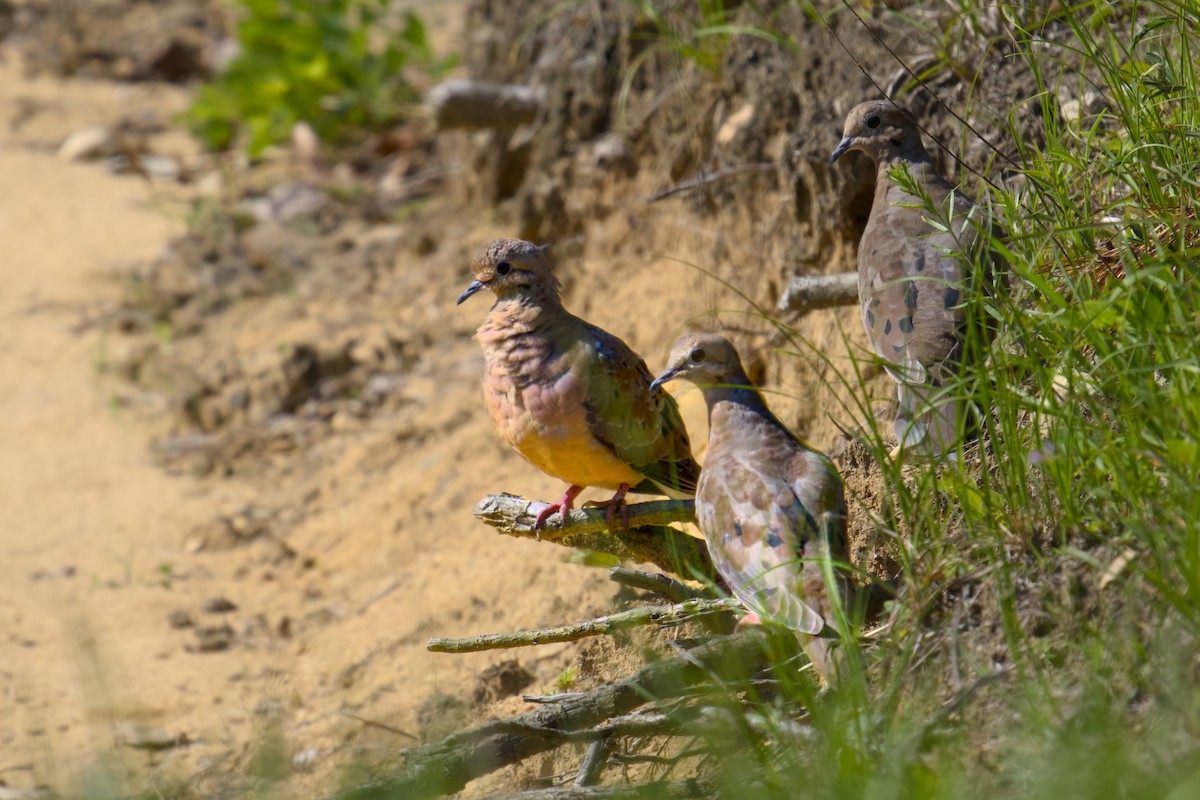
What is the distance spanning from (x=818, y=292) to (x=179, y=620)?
345 centimetres

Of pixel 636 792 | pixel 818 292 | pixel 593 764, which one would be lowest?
pixel 593 764

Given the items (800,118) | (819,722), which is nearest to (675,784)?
(819,722)

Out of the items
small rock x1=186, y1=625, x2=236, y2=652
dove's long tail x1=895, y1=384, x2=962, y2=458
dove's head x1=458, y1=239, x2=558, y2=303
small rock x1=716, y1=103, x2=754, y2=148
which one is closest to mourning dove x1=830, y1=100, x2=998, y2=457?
dove's long tail x1=895, y1=384, x2=962, y2=458

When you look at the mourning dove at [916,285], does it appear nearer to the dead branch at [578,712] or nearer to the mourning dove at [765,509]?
the mourning dove at [765,509]

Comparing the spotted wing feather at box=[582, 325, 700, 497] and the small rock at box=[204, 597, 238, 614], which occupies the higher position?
the spotted wing feather at box=[582, 325, 700, 497]

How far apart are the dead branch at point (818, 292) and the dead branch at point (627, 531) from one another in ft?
2.54

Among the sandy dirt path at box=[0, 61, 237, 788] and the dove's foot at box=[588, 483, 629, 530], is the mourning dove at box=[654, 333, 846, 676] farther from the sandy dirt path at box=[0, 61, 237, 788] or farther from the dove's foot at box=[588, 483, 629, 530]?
the sandy dirt path at box=[0, 61, 237, 788]

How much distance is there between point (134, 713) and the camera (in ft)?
16.8

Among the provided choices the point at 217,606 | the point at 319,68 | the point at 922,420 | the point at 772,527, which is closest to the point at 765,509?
the point at 772,527

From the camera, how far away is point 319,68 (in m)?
9.49

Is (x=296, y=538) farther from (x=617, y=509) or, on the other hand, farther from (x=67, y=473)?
(x=617, y=509)

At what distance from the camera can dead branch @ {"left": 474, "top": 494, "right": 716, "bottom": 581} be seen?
12.9ft

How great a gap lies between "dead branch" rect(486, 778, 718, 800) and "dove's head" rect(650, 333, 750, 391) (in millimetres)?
1337

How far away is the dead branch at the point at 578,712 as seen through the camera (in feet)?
10.7
